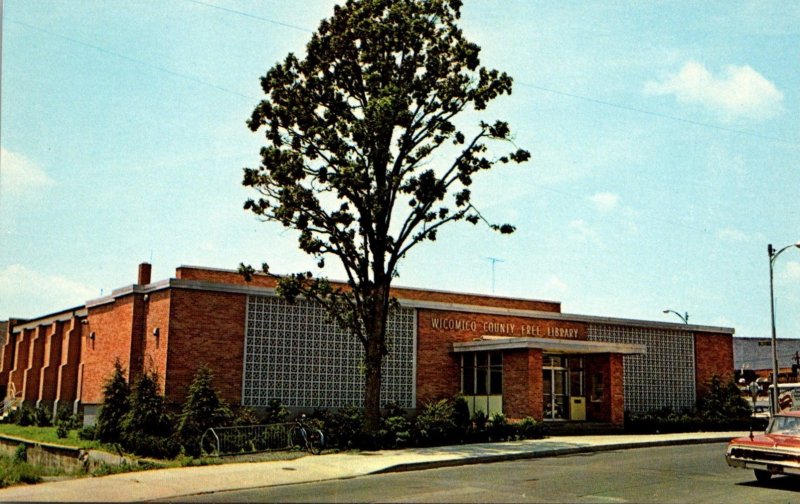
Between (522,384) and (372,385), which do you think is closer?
(372,385)

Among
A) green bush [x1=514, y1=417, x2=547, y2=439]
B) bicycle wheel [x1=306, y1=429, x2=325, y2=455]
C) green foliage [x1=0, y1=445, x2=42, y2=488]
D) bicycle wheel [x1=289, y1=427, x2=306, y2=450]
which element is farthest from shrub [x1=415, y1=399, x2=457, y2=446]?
green foliage [x1=0, y1=445, x2=42, y2=488]

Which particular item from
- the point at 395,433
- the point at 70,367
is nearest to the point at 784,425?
the point at 395,433

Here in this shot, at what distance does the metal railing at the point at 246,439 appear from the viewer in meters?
22.5

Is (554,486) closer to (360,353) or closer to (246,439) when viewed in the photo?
(246,439)

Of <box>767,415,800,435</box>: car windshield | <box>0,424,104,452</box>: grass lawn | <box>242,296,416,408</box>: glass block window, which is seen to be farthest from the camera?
<box>242,296,416,408</box>: glass block window

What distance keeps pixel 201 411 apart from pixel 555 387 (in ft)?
49.2

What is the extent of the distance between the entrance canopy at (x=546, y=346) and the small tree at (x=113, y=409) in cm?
1294

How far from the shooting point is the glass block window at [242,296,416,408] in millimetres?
28945

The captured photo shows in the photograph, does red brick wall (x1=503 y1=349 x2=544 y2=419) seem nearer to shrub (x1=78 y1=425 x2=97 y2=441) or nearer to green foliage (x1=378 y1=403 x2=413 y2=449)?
green foliage (x1=378 y1=403 x2=413 y2=449)

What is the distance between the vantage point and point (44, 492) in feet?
50.1

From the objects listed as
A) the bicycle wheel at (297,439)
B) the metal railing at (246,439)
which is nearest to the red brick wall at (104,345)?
the metal railing at (246,439)

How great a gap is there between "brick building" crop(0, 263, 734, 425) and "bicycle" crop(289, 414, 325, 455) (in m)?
5.42

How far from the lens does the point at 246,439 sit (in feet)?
76.4

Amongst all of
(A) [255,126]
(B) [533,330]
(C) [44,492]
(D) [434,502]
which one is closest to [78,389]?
(A) [255,126]
